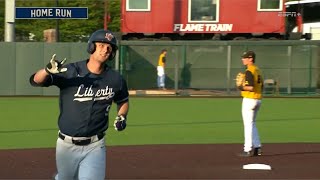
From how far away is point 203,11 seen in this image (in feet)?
103

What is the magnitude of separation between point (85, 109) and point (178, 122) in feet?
35.7

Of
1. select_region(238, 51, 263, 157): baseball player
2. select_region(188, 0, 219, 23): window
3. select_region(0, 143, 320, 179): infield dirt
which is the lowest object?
select_region(0, 143, 320, 179): infield dirt

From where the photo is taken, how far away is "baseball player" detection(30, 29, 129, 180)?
5.41 meters

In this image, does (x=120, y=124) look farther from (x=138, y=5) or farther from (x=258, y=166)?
(x=138, y=5)

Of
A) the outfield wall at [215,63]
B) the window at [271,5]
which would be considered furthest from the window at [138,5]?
the window at [271,5]

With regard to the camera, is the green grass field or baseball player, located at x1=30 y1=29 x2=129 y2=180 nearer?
baseball player, located at x1=30 y1=29 x2=129 y2=180

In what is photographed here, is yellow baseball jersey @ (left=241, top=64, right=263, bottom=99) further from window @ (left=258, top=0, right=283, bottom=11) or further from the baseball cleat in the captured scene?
window @ (left=258, top=0, right=283, bottom=11)

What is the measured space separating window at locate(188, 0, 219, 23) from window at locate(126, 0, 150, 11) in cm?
218

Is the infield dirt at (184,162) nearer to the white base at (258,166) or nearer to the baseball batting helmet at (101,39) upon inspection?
the white base at (258,166)

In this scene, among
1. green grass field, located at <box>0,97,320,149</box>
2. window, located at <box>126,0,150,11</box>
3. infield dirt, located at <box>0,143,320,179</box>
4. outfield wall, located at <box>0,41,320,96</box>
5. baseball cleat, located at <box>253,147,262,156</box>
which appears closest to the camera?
infield dirt, located at <box>0,143,320,179</box>

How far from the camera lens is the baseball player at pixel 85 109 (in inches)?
213

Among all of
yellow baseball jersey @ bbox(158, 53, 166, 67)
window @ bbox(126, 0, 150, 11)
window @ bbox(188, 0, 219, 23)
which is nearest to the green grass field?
yellow baseball jersey @ bbox(158, 53, 166, 67)

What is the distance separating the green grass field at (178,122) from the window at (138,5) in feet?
29.6

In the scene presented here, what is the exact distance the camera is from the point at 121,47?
26.7 m
